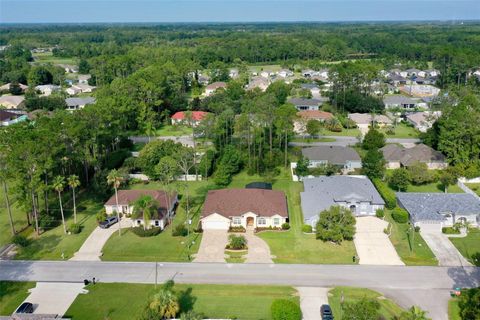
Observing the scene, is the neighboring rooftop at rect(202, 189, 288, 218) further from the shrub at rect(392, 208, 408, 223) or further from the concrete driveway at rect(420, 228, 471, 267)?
the concrete driveway at rect(420, 228, 471, 267)

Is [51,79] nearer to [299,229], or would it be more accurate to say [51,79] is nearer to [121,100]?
[121,100]

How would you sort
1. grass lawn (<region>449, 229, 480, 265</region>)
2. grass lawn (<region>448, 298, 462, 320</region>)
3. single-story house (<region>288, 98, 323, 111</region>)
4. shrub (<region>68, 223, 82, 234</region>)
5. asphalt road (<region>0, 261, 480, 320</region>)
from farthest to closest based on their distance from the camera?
single-story house (<region>288, 98, 323, 111</region>) → shrub (<region>68, 223, 82, 234</region>) → grass lawn (<region>449, 229, 480, 265</region>) → asphalt road (<region>0, 261, 480, 320</region>) → grass lawn (<region>448, 298, 462, 320</region>)

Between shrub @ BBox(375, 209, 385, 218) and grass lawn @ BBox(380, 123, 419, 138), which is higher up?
shrub @ BBox(375, 209, 385, 218)

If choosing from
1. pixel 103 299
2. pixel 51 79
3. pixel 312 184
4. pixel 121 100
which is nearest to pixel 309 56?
pixel 51 79

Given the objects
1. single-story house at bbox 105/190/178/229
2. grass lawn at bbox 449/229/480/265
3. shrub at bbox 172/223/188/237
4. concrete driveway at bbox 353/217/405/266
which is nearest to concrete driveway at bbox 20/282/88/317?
shrub at bbox 172/223/188/237

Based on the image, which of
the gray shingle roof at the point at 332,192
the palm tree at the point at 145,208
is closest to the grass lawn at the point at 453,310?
the gray shingle roof at the point at 332,192

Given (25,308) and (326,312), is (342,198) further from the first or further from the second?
(25,308)
